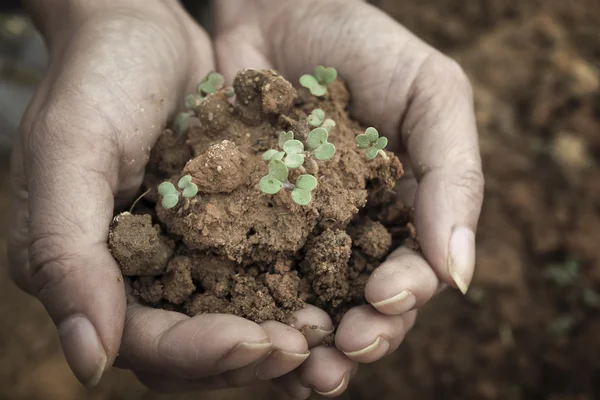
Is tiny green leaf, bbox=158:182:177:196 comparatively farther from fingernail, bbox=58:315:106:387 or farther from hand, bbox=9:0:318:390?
fingernail, bbox=58:315:106:387

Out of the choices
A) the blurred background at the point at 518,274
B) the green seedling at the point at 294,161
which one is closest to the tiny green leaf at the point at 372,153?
the green seedling at the point at 294,161

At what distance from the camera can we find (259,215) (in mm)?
1803

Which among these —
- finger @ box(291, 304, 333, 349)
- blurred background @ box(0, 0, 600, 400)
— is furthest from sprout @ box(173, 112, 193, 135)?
blurred background @ box(0, 0, 600, 400)

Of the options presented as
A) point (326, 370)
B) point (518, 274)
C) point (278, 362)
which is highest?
point (278, 362)

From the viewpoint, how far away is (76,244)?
154 cm

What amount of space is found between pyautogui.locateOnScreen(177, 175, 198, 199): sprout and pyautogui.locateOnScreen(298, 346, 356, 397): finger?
622 millimetres

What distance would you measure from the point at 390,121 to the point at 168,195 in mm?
953

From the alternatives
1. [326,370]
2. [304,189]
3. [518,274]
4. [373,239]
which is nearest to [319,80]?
[304,189]

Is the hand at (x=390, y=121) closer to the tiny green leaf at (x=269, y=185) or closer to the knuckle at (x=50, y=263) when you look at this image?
the tiny green leaf at (x=269, y=185)

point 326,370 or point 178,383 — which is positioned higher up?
point 326,370

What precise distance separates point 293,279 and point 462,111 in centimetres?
93

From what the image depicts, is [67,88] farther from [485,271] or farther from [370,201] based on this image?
[485,271]

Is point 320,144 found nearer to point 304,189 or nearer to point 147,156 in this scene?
point 304,189

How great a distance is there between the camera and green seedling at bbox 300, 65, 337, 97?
2.07 meters
